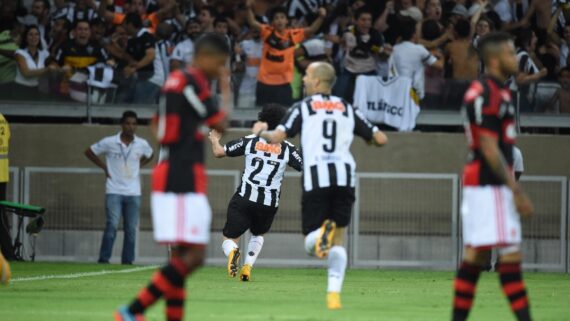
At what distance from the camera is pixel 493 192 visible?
31.3 feet

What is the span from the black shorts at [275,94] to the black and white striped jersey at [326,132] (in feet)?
31.6

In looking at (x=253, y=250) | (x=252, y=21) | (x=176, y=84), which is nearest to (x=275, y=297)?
(x=253, y=250)

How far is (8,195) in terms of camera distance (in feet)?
71.2

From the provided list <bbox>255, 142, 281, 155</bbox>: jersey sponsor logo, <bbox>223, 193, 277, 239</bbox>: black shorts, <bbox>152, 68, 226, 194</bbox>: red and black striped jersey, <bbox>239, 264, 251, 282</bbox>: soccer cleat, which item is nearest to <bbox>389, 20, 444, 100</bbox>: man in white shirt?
<bbox>255, 142, 281, 155</bbox>: jersey sponsor logo

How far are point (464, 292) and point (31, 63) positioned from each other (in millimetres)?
13531

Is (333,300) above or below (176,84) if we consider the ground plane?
below

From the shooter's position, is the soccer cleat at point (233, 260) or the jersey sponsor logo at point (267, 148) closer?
the soccer cleat at point (233, 260)

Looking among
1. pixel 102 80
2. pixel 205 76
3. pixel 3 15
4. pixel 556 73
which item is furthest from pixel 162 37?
pixel 205 76

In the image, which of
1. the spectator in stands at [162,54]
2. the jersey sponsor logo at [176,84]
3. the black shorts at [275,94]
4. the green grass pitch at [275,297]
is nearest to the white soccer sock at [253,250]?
the green grass pitch at [275,297]

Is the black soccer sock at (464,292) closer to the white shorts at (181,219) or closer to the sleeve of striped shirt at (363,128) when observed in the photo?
the white shorts at (181,219)

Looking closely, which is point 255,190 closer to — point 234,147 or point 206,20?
point 234,147

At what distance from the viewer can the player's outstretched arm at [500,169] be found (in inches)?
365

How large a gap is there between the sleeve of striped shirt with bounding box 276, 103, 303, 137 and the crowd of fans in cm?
930

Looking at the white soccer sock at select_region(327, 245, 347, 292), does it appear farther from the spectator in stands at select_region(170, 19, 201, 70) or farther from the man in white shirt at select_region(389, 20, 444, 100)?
the spectator in stands at select_region(170, 19, 201, 70)
